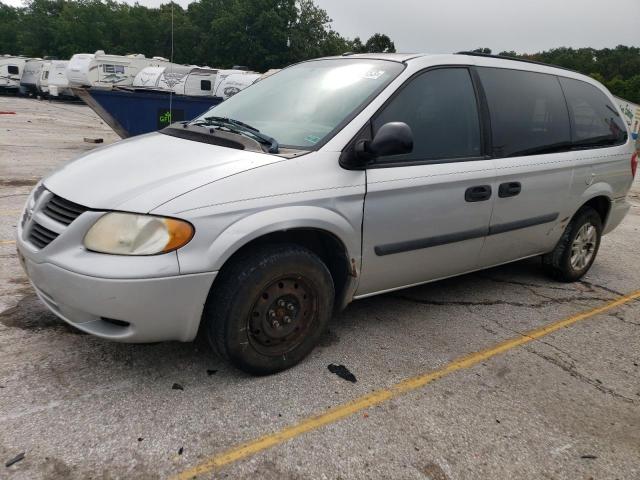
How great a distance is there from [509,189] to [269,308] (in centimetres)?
193

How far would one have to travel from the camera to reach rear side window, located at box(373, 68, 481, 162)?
3057mm

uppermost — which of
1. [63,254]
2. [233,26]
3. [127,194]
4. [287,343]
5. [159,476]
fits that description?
[233,26]

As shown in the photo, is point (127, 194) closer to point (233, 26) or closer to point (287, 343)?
point (287, 343)

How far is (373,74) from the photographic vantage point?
3.15 metres

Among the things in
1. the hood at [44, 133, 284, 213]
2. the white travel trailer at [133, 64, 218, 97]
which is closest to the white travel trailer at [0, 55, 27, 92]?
the white travel trailer at [133, 64, 218, 97]

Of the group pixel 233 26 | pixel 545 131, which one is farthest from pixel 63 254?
pixel 233 26

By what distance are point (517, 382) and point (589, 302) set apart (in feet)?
5.80

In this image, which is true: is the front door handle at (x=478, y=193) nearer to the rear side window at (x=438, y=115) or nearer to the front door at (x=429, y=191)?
the front door at (x=429, y=191)

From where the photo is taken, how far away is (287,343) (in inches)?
109

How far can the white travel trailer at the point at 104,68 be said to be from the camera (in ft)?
73.7

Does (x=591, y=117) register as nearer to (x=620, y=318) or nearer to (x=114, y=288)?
(x=620, y=318)

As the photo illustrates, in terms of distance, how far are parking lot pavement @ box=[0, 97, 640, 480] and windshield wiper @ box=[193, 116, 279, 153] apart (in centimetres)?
125

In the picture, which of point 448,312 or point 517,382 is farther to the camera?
point 448,312

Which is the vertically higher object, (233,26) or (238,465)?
(233,26)
